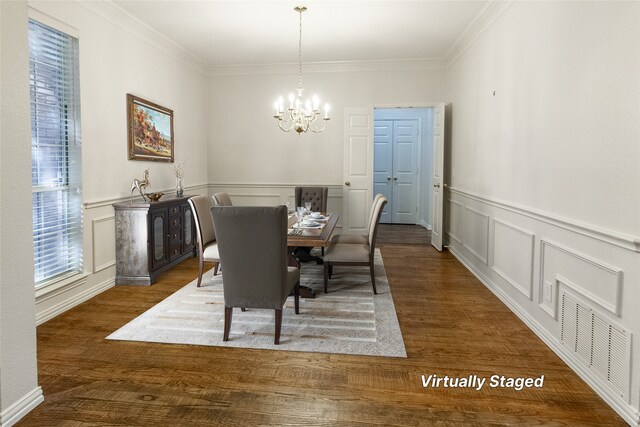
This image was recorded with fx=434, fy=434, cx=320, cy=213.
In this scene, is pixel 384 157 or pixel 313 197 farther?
pixel 384 157

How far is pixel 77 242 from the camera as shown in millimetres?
3844

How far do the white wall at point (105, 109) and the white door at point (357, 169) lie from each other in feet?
8.77

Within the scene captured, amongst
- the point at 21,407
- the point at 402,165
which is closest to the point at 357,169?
the point at 402,165

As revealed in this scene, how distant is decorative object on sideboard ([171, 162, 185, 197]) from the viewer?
5323 mm

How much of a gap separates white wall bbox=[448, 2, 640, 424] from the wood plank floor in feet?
0.90

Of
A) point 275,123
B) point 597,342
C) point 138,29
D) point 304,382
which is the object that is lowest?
point 304,382

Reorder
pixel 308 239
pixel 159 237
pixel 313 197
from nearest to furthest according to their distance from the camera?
1. pixel 308 239
2. pixel 159 237
3. pixel 313 197

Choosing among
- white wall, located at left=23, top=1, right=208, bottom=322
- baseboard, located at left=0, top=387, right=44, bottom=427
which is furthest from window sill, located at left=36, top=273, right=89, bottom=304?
baseboard, located at left=0, top=387, right=44, bottom=427

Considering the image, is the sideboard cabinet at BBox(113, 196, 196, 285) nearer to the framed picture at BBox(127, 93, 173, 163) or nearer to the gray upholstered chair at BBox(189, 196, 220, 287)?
the gray upholstered chair at BBox(189, 196, 220, 287)

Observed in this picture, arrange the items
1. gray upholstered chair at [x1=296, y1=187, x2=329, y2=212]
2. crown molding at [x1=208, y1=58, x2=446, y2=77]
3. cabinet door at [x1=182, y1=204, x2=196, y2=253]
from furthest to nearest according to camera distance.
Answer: crown molding at [x1=208, y1=58, x2=446, y2=77] < gray upholstered chair at [x1=296, y1=187, x2=329, y2=212] < cabinet door at [x1=182, y1=204, x2=196, y2=253]

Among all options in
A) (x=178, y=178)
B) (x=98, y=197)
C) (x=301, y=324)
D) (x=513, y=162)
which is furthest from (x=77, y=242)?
(x=513, y=162)

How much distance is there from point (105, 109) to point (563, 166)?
3942 mm

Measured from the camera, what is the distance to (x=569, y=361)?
103 inches

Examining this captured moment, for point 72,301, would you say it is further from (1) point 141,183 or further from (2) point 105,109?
(2) point 105,109
